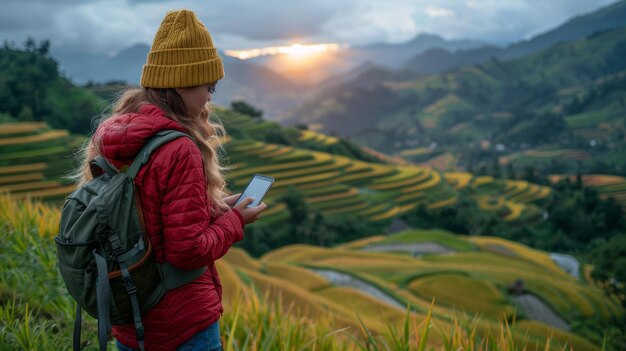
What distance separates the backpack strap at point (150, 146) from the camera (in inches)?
62.7

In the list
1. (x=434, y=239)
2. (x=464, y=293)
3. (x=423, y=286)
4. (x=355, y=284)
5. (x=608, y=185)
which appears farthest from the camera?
(x=608, y=185)

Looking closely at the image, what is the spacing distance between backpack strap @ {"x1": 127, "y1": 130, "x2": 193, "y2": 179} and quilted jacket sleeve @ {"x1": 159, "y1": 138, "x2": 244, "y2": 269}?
27mm

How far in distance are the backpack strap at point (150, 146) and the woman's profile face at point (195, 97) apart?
0.18m

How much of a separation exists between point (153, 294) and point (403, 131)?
5715 inches

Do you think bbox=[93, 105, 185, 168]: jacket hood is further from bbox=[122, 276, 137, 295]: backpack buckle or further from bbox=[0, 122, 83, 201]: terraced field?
bbox=[0, 122, 83, 201]: terraced field

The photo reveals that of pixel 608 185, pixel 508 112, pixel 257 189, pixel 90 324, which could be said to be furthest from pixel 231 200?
pixel 508 112

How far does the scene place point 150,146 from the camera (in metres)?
1.60

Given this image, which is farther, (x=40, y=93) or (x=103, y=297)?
(x=40, y=93)

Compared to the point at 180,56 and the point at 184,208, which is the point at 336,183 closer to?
the point at 180,56

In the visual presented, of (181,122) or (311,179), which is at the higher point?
(181,122)

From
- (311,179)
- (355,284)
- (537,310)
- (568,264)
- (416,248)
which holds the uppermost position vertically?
(355,284)

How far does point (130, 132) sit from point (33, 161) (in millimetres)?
31635

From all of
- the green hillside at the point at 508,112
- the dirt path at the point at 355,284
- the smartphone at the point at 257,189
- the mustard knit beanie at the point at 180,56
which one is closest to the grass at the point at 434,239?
the dirt path at the point at 355,284

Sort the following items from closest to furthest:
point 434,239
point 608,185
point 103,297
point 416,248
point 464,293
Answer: point 103,297
point 464,293
point 416,248
point 434,239
point 608,185
